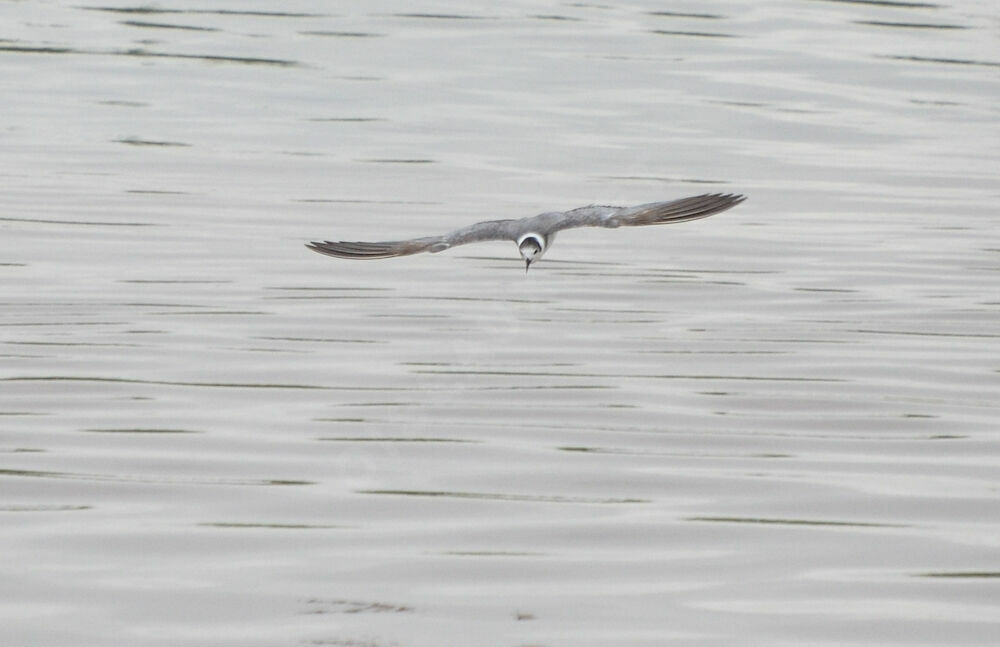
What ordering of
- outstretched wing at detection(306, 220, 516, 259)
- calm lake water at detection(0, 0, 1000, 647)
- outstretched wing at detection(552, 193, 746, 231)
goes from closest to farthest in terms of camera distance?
calm lake water at detection(0, 0, 1000, 647) → outstretched wing at detection(552, 193, 746, 231) → outstretched wing at detection(306, 220, 516, 259)

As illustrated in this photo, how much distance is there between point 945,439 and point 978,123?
37.8 ft

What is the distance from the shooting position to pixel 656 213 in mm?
10734

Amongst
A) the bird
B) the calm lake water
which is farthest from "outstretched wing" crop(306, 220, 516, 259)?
the calm lake water

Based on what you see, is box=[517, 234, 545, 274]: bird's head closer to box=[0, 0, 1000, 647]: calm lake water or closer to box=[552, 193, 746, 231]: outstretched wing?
box=[552, 193, 746, 231]: outstretched wing

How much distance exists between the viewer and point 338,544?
822cm

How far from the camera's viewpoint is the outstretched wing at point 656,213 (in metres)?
10.7

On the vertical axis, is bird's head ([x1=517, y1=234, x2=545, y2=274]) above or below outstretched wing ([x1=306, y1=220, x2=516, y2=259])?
below

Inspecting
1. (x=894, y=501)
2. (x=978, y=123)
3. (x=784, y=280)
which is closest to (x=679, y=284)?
(x=784, y=280)

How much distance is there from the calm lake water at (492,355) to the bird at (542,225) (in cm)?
66

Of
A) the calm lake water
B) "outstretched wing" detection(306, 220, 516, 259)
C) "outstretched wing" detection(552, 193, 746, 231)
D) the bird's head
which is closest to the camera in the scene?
the calm lake water

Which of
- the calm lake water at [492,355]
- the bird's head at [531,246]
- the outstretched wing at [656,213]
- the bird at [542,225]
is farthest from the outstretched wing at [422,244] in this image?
the calm lake water at [492,355]

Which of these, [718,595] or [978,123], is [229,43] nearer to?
[978,123]

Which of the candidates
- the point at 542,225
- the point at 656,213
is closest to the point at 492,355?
the point at 542,225

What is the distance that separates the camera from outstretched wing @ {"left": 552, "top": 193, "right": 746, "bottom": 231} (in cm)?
1066
